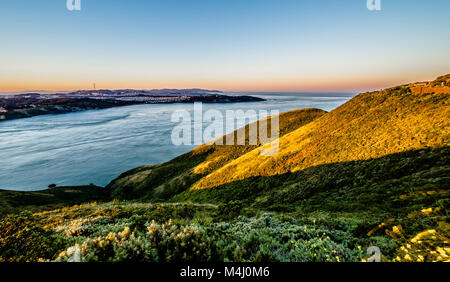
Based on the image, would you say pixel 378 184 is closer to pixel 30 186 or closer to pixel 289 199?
pixel 289 199

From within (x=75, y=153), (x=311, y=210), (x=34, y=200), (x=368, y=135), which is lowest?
(x=75, y=153)

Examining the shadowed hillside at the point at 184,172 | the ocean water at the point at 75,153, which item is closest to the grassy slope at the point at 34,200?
the shadowed hillside at the point at 184,172

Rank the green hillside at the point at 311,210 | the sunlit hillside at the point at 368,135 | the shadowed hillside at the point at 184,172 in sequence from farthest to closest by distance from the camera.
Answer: the shadowed hillside at the point at 184,172 < the sunlit hillside at the point at 368,135 < the green hillside at the point at 311,210

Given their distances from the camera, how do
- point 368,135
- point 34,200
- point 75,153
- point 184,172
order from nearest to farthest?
point 368,135 → point 34,200 → point 184,172 → point 75,153

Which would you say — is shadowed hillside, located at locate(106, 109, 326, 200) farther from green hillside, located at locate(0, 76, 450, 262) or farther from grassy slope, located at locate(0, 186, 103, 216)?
green hillside, located at locate(0, 76, 450, 262)

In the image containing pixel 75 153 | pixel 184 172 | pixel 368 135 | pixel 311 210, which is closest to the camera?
pixel 311 210

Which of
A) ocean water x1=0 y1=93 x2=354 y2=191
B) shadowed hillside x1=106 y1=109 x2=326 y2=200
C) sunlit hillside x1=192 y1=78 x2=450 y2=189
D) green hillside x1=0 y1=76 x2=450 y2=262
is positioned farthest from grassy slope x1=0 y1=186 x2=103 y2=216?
ocean water x1=0 y1=93 x2=354 y2=191

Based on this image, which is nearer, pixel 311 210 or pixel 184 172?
pixel 311 210

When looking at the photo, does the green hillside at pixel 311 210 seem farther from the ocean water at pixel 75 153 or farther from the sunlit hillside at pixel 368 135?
the ocean water at pixel 75 153

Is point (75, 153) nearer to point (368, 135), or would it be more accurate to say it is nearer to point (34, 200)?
point (34, 200)

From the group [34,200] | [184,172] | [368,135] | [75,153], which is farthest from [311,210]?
[75,153]
